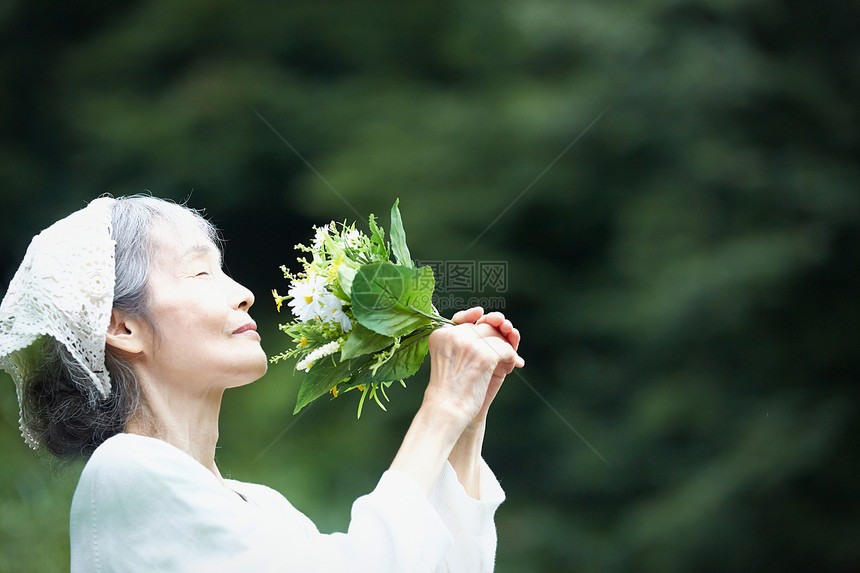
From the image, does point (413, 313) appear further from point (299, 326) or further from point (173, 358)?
point (173, 358)

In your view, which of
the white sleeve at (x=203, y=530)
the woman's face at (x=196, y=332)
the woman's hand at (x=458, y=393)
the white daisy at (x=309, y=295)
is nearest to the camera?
the white sleeve at (x=203, y=530)

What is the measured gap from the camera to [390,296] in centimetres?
154

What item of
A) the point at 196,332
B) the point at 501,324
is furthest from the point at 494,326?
the point at 196,332

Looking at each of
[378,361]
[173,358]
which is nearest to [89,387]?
[173,358]

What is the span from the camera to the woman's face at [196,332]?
1510 millimetres

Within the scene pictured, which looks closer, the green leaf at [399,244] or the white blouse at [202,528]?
the white blouse at [202,528]

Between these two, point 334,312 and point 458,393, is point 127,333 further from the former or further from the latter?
point 458,393

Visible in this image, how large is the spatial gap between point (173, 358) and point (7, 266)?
13.6 feet

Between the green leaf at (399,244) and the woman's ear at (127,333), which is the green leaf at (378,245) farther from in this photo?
the woman's ear at (127,333)

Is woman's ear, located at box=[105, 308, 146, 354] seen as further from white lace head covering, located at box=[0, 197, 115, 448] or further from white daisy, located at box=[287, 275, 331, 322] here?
white daisy, located at box=[287, 275, 331, 322]

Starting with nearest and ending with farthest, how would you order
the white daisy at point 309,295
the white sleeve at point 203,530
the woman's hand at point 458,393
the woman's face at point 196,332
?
the white sleeve at point 203,530, the woman's hand at point 458,393, the woman's face at point 196,332, the white daisy at point 309,295

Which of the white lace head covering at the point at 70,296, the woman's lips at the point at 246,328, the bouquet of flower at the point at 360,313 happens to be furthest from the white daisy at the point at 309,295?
the white lace head covering at the point at 70,296

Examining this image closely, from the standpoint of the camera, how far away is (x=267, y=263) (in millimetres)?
5191

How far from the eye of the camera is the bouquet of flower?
153 cm
